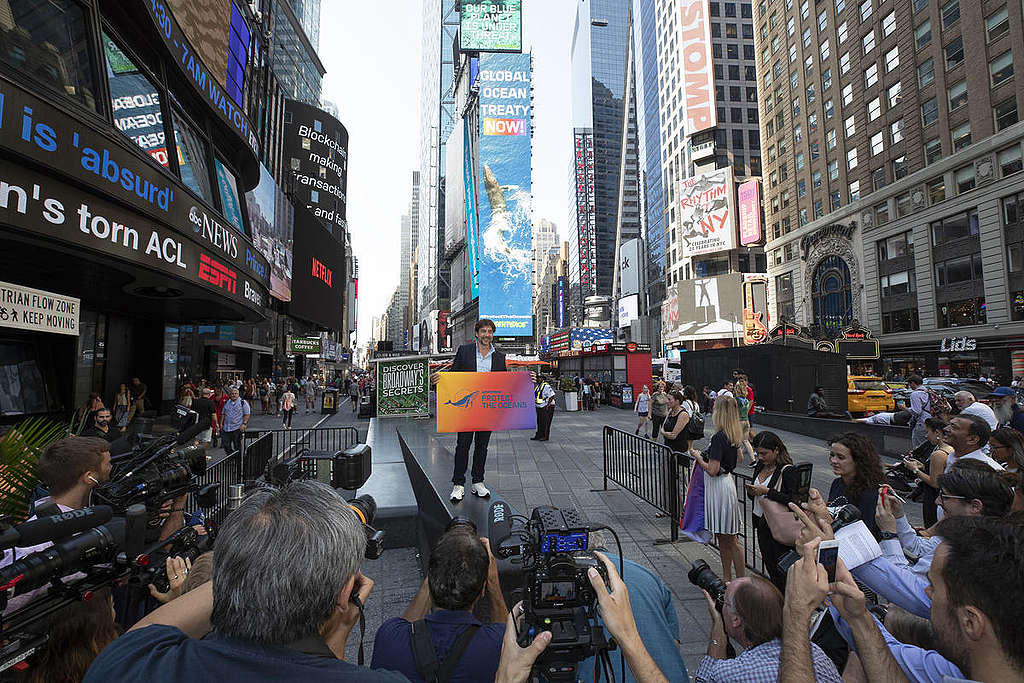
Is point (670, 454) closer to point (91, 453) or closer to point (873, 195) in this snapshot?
point (91, 453)

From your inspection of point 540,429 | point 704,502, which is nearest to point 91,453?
point 704,502

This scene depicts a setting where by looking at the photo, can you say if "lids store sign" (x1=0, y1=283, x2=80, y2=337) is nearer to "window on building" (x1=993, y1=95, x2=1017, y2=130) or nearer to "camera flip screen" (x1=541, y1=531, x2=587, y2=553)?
"camera flip screen" (x1=541, y1=531, x2=587, y2=553)

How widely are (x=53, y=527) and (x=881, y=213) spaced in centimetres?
5143

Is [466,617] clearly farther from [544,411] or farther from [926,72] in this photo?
[926,72]

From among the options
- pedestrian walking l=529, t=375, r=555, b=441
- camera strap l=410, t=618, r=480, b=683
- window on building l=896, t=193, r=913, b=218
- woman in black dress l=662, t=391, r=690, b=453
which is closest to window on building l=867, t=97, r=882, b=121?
window on building l=896, t=193, r=913, b=218

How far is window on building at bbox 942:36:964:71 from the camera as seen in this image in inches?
1264

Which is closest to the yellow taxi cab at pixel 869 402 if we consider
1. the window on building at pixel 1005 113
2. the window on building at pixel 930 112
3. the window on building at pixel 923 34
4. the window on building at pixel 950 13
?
the window on building at pixel 1005 113

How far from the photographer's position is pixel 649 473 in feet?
22.8

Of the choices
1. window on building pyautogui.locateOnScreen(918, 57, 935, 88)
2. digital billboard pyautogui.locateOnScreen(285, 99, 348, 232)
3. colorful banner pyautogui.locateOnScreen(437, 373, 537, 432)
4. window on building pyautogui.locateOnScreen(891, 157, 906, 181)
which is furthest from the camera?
digital billboard pyautogui.locateOnScreen(285, 99, 348, 232)

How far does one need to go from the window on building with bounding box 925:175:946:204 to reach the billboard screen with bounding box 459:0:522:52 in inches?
1840

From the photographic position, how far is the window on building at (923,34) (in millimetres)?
34219

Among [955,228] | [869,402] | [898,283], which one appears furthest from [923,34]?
[869,402]

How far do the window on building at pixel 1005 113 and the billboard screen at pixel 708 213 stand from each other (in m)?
27.5

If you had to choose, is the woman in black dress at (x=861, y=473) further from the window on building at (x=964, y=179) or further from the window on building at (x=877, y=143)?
the window on building at (x=877, y=143)
